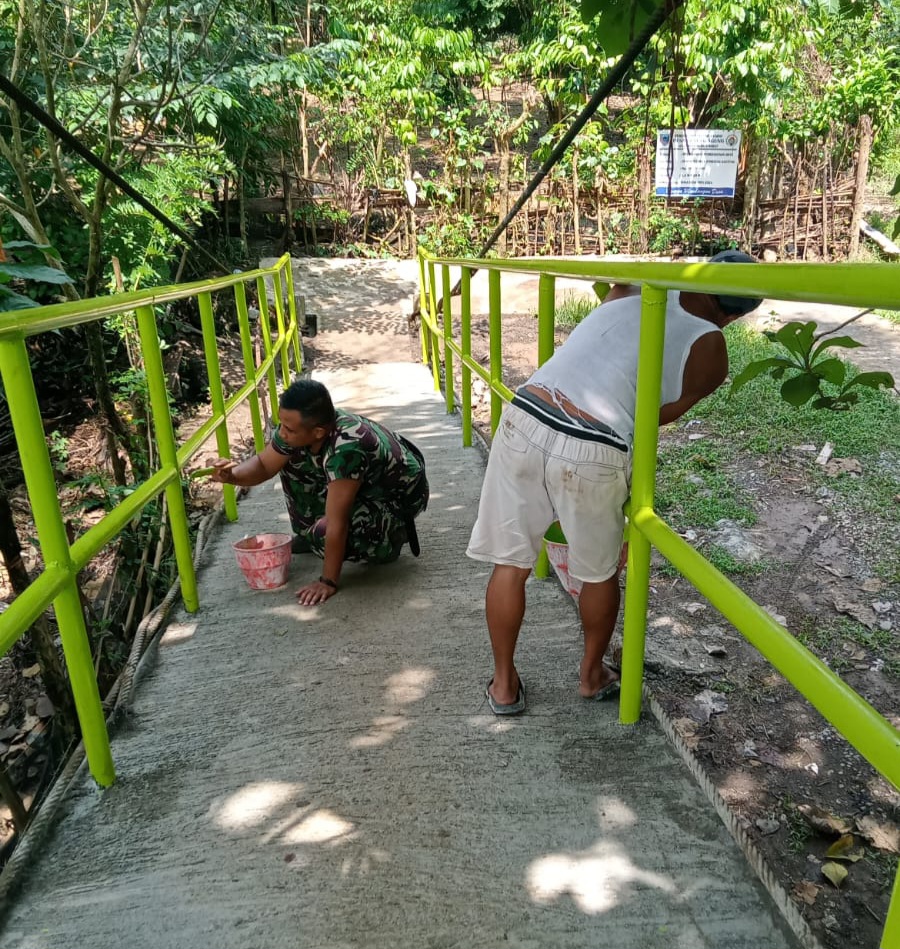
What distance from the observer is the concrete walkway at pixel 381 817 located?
1338mm

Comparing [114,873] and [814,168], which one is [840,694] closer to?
[114,873]

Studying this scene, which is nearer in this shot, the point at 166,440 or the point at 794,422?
the point at 166,440

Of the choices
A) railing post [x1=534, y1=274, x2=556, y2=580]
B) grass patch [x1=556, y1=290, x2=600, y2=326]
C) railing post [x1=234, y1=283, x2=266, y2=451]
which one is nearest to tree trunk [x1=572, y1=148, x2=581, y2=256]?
grass patch [x1=556, y1=290, x2=600, y2=326]

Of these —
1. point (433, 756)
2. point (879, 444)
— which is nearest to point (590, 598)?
point (433, 756)

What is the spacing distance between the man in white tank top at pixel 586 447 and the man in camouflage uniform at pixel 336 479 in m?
0.75

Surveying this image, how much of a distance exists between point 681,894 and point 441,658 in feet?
3.28

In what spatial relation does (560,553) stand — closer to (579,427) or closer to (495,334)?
(579,427)

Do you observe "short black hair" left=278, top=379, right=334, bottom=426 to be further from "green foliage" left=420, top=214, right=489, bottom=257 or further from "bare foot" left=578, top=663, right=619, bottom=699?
"green foliage" left=420, top=214, right=489, bottom=257

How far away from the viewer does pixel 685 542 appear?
Result: 1428 millimetres

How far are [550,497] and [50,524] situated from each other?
1096 millimetres

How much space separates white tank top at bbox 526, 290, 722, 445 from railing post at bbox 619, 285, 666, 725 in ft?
0.40

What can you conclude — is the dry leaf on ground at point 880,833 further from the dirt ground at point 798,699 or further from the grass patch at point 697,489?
the grass patch at point 697,489

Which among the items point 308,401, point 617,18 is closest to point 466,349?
point 308,401

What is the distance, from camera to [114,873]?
1.47 metres
